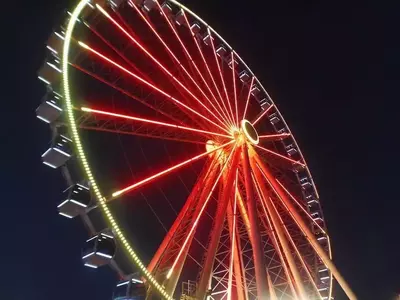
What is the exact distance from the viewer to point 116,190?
8547mm

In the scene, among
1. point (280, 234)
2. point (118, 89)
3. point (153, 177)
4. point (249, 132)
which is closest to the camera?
point (153, 177)

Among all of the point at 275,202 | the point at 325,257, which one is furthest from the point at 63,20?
the point at 325,257

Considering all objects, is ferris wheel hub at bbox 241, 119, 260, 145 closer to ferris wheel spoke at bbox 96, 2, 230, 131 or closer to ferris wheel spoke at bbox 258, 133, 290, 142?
ferris wheel spoke at bbox 96, 2, 230, 131

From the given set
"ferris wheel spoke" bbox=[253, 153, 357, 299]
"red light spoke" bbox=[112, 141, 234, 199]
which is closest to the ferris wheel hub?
"ferris wheel spoke" bbox=[253, 153, 357, 299]

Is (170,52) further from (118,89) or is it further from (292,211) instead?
(292,211)

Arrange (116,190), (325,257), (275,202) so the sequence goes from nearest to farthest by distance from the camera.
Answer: (116,190) → (325,257) → (275,202)

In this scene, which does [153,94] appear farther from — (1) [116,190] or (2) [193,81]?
(1) [116,190]

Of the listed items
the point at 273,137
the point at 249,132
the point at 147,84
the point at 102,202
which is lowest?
the point at 102,202

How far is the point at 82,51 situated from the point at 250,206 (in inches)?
200

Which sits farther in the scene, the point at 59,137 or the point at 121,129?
the point at 121,129

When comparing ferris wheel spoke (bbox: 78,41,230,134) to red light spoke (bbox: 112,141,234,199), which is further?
ferris wheel spoke (bbox: 78,41,230,134)

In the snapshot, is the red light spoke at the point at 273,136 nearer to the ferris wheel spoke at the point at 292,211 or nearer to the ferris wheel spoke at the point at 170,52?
the ferris wheel spoke at the point at 292,211

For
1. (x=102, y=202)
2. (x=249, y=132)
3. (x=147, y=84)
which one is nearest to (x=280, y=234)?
(x=249, y=132)

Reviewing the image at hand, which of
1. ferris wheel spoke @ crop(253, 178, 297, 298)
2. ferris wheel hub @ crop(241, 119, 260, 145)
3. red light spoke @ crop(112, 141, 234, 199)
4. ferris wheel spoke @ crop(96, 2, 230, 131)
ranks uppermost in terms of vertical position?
ferris wheel spoke @ crop(96, 2, 230, 131)
